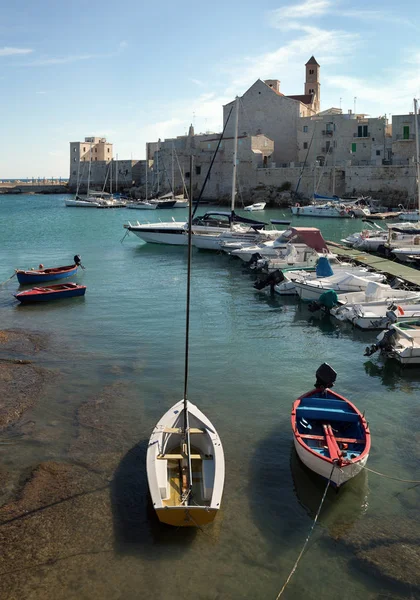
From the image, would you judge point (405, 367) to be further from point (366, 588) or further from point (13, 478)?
point (13, 478)

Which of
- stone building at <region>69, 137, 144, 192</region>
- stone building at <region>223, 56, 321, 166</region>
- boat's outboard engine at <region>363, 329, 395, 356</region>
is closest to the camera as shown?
boat's outboard engine at <region>363, 329, 395, 356</region>

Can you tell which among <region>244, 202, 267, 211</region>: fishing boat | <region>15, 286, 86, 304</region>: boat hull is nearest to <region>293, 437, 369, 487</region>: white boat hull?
<region>15, 286, 86, 304</region>: boat hull

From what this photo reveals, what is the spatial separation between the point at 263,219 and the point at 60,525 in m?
49.5

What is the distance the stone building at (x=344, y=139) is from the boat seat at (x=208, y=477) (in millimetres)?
63298

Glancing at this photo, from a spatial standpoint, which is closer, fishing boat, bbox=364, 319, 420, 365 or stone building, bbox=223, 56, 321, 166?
fishing boat, bbox=364, 319, 420, 365

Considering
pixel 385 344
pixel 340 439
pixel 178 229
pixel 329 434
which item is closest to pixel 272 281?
pixel 385 344

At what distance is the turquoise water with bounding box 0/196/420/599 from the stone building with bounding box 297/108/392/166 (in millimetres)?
46913

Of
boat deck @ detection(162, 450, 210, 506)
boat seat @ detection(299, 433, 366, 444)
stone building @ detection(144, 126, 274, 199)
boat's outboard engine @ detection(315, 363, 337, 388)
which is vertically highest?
stone building @ detection(144, 126, 274, 199)

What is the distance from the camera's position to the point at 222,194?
7412 cm

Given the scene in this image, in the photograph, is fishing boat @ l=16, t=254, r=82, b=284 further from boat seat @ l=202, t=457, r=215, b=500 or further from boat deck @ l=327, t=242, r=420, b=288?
boat seat @ l=202, t=457, r=215, b=500

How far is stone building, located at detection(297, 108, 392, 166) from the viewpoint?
6844cm

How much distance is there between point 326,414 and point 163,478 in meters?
3.44

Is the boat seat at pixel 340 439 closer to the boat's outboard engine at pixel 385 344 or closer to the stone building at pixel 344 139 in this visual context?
the boat's outboard engine at pixel 385 344

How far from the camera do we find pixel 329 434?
9859mm
